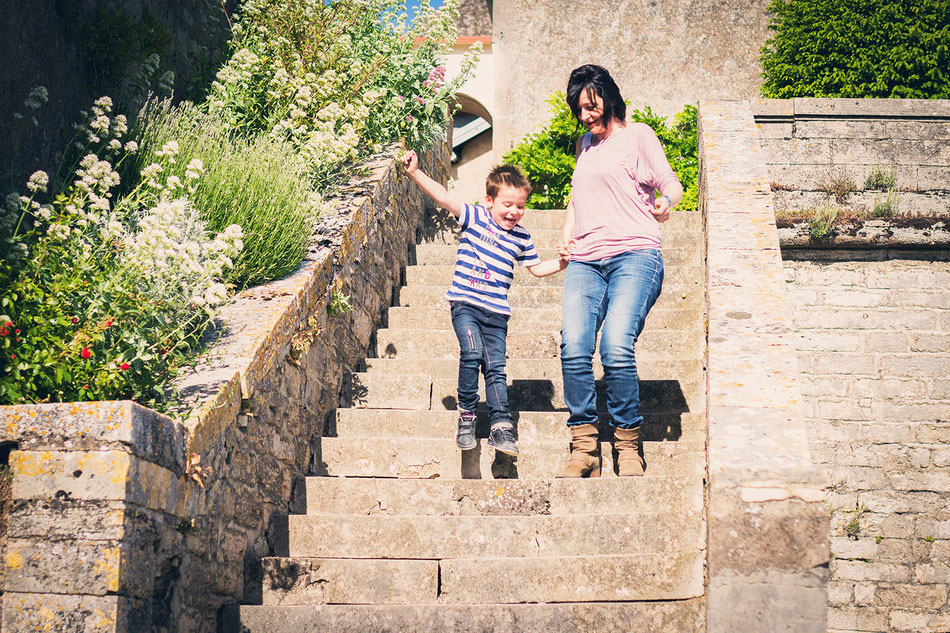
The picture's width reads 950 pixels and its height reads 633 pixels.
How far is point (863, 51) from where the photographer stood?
A: 24.5 ft

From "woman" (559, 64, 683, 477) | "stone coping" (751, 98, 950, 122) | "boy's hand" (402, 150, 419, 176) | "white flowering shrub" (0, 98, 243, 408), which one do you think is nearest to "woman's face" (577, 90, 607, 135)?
"woman" (559, 64, 683, 477)

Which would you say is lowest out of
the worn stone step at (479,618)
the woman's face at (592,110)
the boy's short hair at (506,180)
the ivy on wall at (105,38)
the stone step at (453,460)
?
the worn stone step at (479,618)

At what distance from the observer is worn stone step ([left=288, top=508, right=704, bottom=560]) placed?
3.68 m

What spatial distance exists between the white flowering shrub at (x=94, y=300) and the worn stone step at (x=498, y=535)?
1.06 meters

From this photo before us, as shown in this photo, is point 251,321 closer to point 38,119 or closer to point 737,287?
point 38,119

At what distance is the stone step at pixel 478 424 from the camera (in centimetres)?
443

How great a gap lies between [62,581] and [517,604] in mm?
1612

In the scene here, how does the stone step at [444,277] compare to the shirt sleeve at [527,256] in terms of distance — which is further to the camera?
the stone step at [444,277]

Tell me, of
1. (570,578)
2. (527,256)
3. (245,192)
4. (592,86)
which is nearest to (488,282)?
(527,256)

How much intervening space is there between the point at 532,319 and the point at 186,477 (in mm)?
2858

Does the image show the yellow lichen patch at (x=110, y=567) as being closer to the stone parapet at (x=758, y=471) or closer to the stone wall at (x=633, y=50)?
the stone parapet at (x=758, y=471)

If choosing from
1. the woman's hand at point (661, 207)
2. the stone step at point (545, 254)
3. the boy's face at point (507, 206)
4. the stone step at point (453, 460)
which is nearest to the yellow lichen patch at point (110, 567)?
the stone step at point (453, 460)

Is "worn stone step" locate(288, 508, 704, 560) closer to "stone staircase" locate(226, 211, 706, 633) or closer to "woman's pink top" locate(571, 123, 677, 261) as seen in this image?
"stone staircase" locate(226, 211, 706, 633)

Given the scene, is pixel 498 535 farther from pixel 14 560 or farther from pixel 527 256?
pixel 14 560
